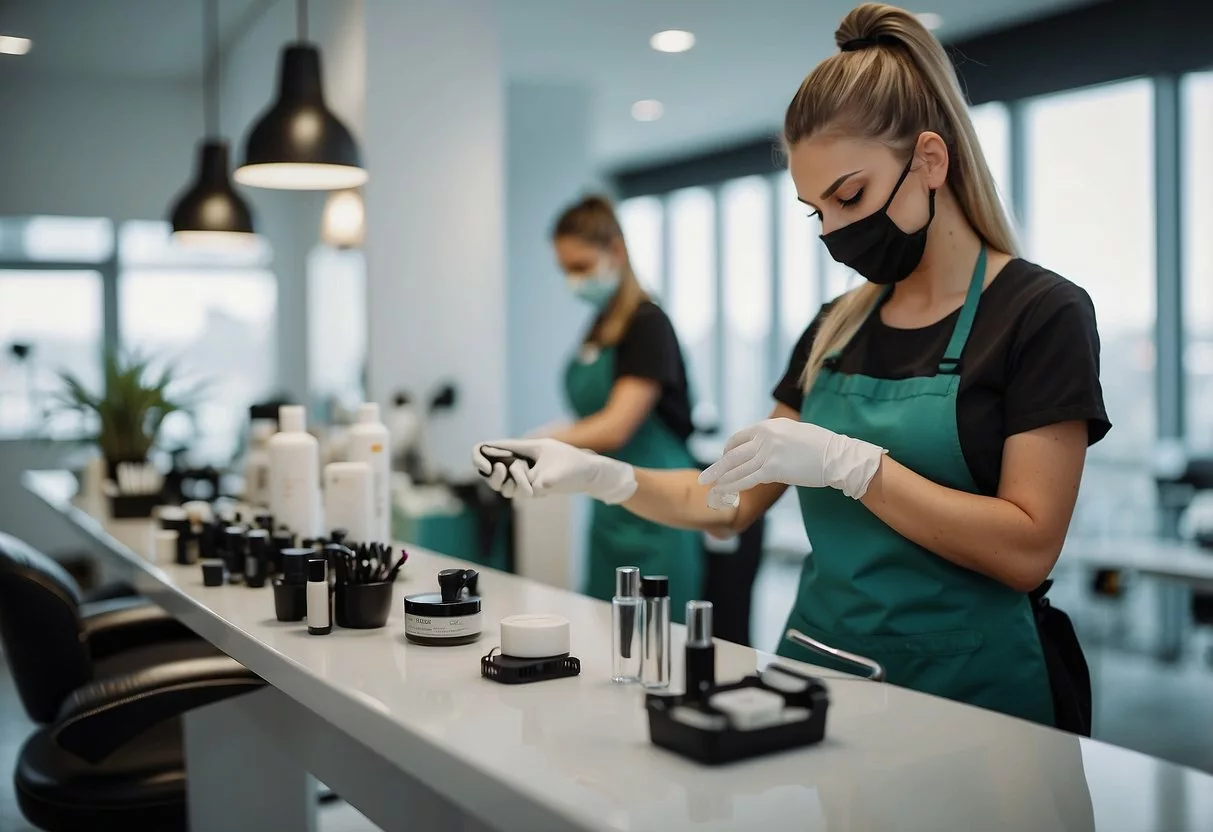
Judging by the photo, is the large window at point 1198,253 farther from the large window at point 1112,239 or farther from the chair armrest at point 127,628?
the chair armrest at point 127,628

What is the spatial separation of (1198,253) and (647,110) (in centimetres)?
365

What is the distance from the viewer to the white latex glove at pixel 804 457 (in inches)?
57.3

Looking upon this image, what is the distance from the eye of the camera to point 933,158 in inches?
61.2

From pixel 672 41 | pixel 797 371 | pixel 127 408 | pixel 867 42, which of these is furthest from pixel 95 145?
pixel 867 42

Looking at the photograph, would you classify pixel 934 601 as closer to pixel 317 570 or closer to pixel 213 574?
pixel 317 570

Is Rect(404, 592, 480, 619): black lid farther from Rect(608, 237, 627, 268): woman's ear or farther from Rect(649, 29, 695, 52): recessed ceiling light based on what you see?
Rect(649, 29, 695, 52): recessed ceiling light

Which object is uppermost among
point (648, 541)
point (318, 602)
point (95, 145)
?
point (95, 145)

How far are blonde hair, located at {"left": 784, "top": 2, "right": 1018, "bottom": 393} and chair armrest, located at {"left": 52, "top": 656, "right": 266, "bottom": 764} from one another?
1198 mm

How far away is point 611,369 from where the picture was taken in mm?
3281

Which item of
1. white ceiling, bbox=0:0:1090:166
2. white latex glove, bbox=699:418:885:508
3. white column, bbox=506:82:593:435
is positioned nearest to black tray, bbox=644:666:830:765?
white latex glove, bbox=699:418:885:508

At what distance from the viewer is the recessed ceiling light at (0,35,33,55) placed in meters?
5.95

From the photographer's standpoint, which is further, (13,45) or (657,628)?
(13,45)

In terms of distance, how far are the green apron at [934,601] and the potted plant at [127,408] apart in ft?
8.68

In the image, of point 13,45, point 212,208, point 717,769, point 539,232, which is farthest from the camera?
point 539,232
